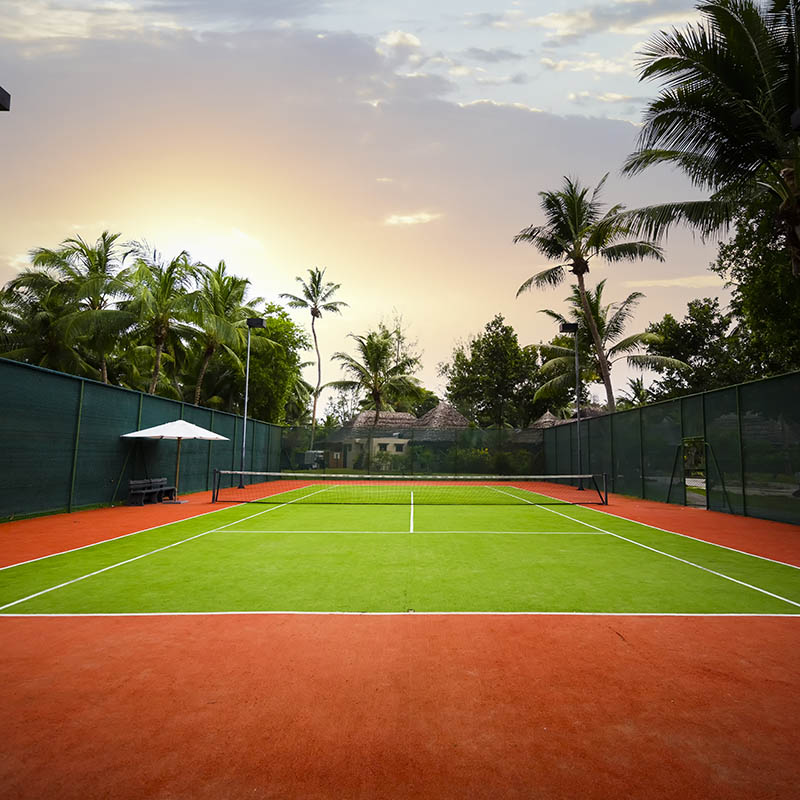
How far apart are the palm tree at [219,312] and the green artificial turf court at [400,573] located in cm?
1454

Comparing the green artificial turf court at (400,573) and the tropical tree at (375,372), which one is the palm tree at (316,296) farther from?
the green artificial turf court at (400,573)

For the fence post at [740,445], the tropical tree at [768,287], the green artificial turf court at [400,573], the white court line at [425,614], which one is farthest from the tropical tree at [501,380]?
the white court line at [425,614]

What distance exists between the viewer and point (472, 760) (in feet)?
7.65

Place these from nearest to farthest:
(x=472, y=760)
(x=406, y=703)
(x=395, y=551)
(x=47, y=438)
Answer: (x=472, y=760) → (x=406, y=703) → (x=395, y=551) → (x=47, y=438)

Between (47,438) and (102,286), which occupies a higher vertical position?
(102,286)

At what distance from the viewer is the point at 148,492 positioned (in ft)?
42.9

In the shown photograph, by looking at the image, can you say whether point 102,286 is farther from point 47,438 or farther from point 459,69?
point 459,69

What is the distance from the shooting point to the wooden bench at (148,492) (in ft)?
42.2

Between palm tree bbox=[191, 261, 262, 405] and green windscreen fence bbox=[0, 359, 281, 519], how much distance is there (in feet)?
21.6

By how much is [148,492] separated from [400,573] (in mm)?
9569

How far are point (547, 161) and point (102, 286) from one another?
17.3 metres

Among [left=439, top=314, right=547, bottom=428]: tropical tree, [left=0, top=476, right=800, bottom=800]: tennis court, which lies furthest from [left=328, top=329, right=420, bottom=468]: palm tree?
[left=0, top=476, right=800, bottom=800]: tennis court

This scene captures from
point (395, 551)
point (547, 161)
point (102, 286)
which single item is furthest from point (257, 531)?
point (547, 161)

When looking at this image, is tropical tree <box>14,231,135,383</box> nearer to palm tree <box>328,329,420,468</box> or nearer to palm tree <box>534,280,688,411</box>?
palm tree <box>328,329,420,468</box>
